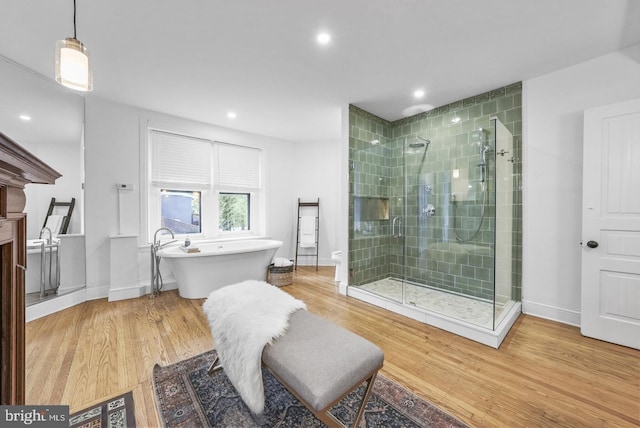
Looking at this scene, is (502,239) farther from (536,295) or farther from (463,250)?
(536,295)

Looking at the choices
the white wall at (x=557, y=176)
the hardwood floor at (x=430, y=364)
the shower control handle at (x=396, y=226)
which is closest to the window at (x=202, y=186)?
the hardwood floor at (x=430, y=364)

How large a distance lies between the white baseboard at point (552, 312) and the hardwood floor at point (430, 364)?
0.29ft

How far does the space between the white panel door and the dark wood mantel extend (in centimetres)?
365

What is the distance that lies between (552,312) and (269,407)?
2.94 metres

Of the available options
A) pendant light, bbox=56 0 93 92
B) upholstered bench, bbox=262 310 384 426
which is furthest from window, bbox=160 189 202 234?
upholstered bench, bbox=262 310 384 426

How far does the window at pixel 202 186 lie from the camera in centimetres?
363

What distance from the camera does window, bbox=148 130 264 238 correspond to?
363 cm

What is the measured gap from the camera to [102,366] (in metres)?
1.84

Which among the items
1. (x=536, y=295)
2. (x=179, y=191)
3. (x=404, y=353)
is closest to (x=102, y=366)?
(x=404, y=353)

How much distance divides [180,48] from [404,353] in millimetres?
3225

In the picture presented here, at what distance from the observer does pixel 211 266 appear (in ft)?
10.6

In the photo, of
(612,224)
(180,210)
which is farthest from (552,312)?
(180,210)

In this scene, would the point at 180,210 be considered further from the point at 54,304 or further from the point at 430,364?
the point at 430,364

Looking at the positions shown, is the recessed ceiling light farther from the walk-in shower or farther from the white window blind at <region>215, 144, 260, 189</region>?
the white window blind at <region>215, 144, 260, 189</region>
